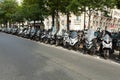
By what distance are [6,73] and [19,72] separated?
43 cm

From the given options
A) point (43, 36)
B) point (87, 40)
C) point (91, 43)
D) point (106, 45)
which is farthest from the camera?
point (43, 36)

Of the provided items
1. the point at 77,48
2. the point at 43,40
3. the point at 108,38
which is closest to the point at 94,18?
the point at 43,40

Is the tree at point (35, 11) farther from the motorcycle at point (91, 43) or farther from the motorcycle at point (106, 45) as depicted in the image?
the motorcycle at point (106, 45)

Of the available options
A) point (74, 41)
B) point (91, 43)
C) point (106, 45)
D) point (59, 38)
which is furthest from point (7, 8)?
point (106, 45)

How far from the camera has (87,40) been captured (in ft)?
57.2

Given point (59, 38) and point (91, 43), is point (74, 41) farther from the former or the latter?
point (59, 38)

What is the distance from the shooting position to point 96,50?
17.9 meters

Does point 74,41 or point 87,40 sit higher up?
point 87,40

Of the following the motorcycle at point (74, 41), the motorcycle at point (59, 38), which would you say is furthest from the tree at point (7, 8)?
the motorcycle at point (74, 41)

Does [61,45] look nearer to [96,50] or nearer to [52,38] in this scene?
[52,38]

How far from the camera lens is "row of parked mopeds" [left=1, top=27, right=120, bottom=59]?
15.6 metres

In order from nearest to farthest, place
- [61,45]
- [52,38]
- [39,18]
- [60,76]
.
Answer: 1. [60,76]
2. [61,45]
3. [52,38]
4. [39,18]

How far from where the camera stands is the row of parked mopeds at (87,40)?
15617mm

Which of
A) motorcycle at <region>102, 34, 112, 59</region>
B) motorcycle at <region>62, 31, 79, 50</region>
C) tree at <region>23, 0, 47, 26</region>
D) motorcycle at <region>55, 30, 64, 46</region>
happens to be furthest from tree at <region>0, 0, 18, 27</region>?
motorcycle at <region>102, 34, 112, 59</region>
